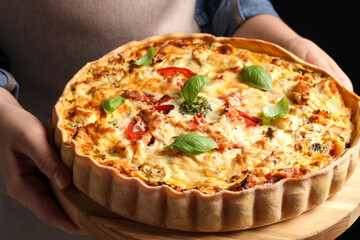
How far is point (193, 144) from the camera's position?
2.27 m

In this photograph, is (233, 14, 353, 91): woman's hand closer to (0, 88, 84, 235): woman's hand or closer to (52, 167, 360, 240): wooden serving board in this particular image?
(52, 167, 360, 240): wooden serving board

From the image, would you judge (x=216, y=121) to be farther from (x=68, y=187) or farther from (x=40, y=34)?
(x=40, y=34)

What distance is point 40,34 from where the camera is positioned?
323 cm

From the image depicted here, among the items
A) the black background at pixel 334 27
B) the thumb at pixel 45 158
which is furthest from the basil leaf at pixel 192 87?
the black background at pixel 334 27

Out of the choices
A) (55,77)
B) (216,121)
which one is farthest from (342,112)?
(55,77)

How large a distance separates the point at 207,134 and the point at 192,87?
32cm

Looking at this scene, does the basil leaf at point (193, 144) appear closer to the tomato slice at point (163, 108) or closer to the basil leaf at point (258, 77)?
the tomato slice at point (163, 108)

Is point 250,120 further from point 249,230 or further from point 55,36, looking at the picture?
point 55,36

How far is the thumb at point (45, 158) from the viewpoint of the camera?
7.73 feet

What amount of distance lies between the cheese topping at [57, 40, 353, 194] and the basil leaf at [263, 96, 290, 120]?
0.14 feet

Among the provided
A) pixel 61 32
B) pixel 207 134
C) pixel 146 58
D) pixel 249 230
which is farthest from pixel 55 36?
pixel 249 230

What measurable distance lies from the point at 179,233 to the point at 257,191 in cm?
41

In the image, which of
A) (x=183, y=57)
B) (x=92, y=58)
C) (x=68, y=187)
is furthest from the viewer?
(x=92, y=58)

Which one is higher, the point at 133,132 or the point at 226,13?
the point at 226,13
